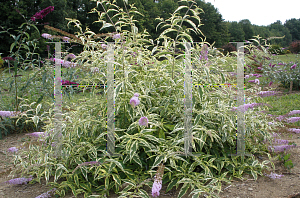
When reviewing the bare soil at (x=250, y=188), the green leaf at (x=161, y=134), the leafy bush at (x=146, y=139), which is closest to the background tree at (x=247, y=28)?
the leafy bush at (x=146, y=139)

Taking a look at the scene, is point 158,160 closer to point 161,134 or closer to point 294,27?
point 161,134

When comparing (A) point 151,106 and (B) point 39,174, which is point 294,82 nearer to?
(A) point 151,106

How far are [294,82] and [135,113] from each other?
538 centimetres

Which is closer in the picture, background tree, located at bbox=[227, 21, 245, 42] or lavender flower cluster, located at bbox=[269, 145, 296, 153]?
lavender flower cluster, located at bbox=[269, 145, 296, 153]

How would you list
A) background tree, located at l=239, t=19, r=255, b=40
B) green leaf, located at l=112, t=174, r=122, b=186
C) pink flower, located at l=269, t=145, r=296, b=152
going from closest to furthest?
1. green leaf, located at l=112, t=174, r=122, b=186
2. pink flower, located at l=269, t=145, r=296, b=152
3. background tree, located at l=239, t=19, r=255, b=40

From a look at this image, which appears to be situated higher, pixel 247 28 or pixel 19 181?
pixel 247 28

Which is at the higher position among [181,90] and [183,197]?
[181,90]

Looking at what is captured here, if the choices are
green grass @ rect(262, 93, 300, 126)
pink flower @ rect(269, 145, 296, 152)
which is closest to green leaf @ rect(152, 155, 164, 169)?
pink flower @ rect(269, 145, 296, 152)

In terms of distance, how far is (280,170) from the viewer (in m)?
1.98

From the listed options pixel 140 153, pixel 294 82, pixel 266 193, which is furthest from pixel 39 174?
pixel 294 82

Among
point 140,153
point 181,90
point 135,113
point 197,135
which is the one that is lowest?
point 140,153

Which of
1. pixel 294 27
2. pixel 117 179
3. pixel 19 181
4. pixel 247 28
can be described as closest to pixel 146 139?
pixel 117 179

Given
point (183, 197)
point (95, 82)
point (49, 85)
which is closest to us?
point (183, 197)

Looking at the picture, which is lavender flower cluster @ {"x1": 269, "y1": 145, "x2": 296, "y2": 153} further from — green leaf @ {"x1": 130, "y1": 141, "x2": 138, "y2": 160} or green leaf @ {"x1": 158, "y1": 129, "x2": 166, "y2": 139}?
green leaf @ {"x1": 130, "y1": 141, "x2": 138, "y2": 160}
